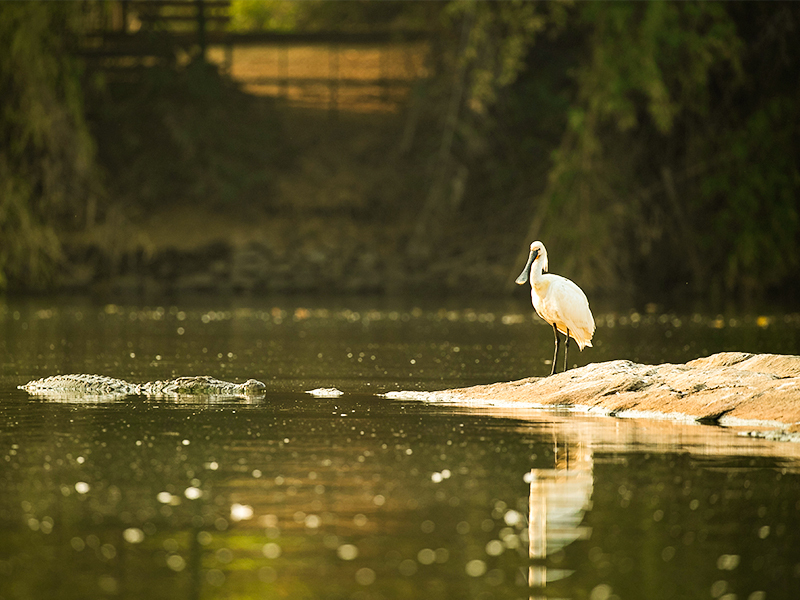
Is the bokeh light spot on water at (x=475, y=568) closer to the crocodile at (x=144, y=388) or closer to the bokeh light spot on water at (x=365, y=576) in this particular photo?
the bokeh light spot on water at (x=365, y=576)

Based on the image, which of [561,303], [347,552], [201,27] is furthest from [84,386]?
[201,27]

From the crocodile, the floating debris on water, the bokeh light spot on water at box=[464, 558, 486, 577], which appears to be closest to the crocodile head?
the crocodile

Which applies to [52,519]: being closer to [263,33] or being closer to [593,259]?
[593,259]

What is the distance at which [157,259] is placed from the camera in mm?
33344

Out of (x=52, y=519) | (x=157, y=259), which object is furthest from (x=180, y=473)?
(x=157, y=259)

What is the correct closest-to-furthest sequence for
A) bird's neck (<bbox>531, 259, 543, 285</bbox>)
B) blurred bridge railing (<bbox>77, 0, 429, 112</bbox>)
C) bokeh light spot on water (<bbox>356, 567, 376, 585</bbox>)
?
bokeh light spot on water (<bbox>356, 567, 376, 585</bbox>), bird's neck (<bbox>531, 259, 543, 285</bbox>), blurred bridge railing (<bbox>77, 0, 429, 112</bbox>)

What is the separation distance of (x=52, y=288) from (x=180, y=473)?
994 inches

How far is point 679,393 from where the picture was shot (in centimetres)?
1029

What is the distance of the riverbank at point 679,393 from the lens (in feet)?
31.0

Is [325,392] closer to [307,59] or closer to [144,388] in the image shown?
[144,388]

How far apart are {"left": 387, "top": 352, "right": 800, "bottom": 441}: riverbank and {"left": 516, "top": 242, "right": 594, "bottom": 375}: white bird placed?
114 cm

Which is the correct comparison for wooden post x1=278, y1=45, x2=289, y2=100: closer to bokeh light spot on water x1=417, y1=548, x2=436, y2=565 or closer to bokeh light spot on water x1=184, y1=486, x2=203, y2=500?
bokeh light spot on water x1=184, y1=486, x2=203, y2=500

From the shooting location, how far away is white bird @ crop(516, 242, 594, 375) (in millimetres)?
12406

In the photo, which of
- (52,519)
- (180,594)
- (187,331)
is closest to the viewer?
(180,594)
